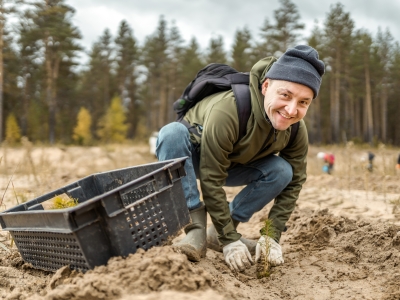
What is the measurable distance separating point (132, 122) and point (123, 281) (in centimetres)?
4486

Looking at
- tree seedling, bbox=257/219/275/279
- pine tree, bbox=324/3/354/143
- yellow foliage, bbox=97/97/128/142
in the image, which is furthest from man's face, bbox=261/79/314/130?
yellow foliage, bbox=97/97/128/142

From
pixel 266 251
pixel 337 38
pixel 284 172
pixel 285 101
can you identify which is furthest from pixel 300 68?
pixel 337 38

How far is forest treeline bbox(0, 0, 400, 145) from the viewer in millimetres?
30703

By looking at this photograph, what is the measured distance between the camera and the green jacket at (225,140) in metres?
3.01

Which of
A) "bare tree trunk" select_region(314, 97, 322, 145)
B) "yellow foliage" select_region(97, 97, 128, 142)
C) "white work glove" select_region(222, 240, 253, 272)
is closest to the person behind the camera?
"white work glove" select_region(222, 240, 253, 272)

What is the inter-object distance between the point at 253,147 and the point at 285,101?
1.52ft

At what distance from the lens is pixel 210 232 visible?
12.2 ft

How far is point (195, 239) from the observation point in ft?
10.3

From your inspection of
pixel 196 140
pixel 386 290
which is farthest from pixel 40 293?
pixel 386 290

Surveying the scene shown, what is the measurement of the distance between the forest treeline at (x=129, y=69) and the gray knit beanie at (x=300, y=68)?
1049 inches

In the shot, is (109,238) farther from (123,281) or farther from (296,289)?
(296,289)

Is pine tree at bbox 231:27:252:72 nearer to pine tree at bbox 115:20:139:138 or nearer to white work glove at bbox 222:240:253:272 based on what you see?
pine tree at bbox 115:20:139:138

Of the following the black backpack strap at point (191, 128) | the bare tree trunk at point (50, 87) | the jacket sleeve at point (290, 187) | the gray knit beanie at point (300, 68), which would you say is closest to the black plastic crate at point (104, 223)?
the black backpack strap at point (191, 128)

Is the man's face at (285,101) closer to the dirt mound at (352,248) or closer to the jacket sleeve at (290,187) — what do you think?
the jacket sleeve at (290,187)
